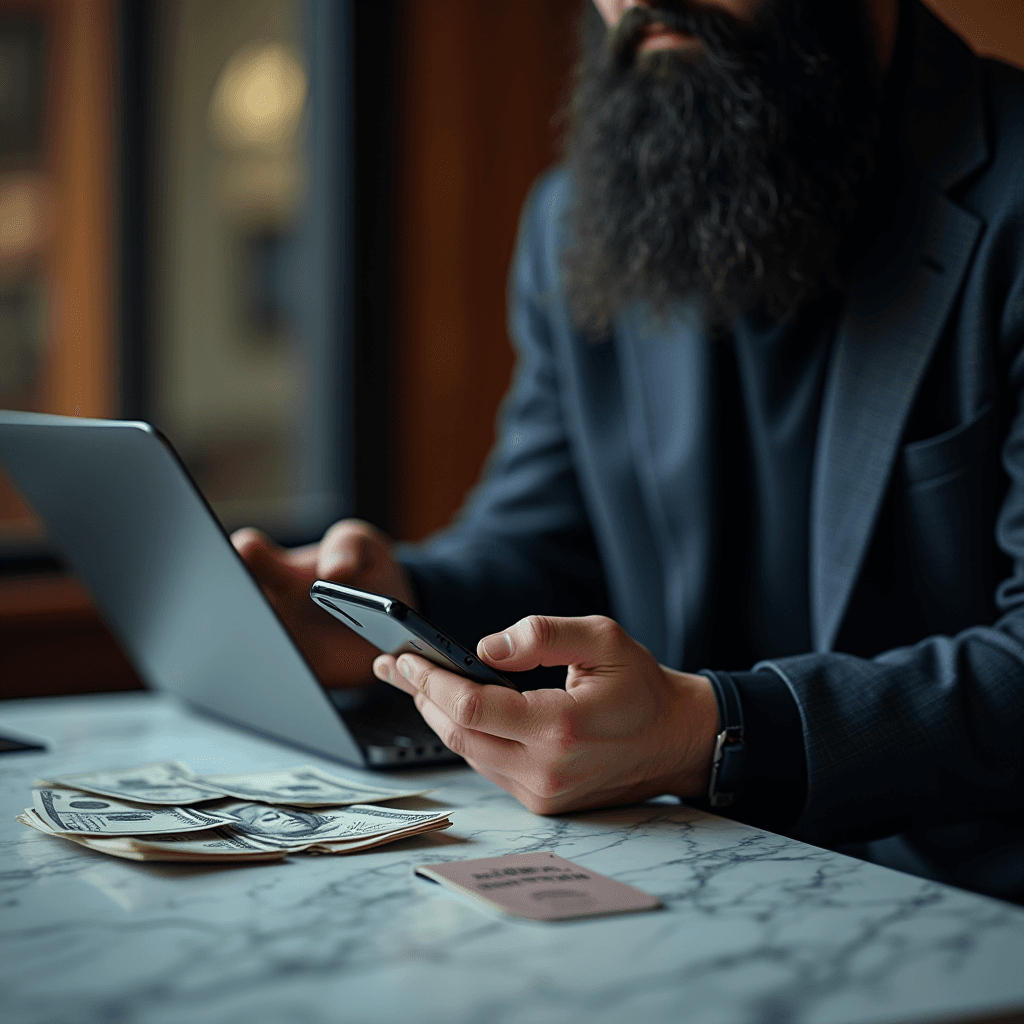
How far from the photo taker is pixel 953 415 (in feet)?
3.67

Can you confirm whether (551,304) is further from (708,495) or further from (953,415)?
(953,415)

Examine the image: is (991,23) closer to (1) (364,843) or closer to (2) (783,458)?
(2) (783,458)

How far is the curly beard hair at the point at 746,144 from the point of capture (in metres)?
1.15

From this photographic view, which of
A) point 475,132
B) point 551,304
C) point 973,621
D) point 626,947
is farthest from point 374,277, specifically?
point 626,947

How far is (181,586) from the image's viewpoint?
3.15 feet

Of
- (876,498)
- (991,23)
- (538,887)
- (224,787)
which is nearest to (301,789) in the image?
(224,787)

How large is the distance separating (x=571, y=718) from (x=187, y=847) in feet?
0.82

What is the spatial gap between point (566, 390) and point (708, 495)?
0.97ft

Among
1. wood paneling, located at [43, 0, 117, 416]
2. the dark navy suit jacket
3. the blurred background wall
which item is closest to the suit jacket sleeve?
the dark navy suit jacket

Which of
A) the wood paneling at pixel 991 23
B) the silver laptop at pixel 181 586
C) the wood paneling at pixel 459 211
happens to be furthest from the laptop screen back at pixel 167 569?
the wood paneling at pixel 459 211

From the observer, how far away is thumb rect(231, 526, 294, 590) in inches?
40.8

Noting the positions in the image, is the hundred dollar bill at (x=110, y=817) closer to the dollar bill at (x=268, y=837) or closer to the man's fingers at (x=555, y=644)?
the dollar bill at (x=268, y=837)

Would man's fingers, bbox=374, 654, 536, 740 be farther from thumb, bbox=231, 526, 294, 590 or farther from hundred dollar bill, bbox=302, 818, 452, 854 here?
thumb, bbox=231, 526, 294, 590

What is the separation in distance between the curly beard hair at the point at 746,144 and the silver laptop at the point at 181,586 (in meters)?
0.57
